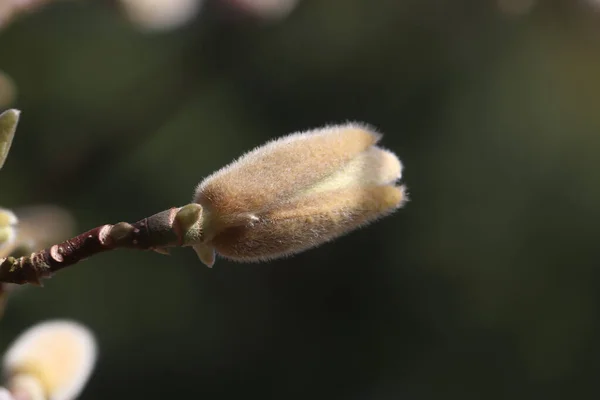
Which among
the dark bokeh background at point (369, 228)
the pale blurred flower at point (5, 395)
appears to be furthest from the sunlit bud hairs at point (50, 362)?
the dark bokeh background at point (369, 228)

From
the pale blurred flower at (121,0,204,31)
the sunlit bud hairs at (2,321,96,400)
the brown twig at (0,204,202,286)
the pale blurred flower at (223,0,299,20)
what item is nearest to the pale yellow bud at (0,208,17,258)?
the brown twig at (0,204,202,286)

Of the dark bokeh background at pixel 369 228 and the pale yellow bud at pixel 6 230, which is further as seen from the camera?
the dark bokeh background at pixel 369 228

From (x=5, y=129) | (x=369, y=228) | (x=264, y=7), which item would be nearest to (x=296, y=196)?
(x=5, y=129)

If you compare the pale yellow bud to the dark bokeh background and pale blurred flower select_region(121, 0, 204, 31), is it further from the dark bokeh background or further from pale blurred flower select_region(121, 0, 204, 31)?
the dark bokeh background

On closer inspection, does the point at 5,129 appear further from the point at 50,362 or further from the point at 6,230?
the point at 50,362

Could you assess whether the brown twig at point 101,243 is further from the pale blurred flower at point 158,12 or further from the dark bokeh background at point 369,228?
the dark bokeh background at point 369,228

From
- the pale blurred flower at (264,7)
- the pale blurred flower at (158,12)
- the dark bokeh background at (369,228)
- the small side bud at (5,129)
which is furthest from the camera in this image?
the dark bokeh background at (369,228)
